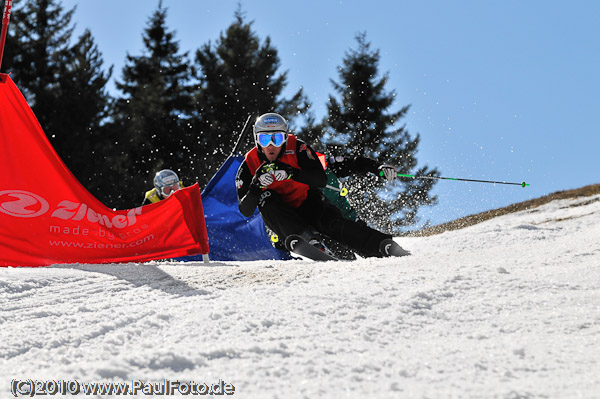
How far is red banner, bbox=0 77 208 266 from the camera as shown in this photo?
523 cm

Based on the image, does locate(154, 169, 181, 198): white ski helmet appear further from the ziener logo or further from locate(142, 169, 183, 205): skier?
the ziener logo

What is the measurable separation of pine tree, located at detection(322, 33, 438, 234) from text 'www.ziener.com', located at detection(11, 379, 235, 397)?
21057 millimetres

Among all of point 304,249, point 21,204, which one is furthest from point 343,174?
point 21,204

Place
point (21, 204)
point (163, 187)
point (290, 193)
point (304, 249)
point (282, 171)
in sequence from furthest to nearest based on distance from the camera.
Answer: point (163, 187) < point (290, 193) < point (282, 171) < point (304, 249) < point (21, 204)

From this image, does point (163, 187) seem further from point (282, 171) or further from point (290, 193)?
point (282, 171)

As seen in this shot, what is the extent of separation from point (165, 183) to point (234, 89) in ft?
58.8

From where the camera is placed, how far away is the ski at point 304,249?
17.5ft

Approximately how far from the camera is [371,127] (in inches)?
955

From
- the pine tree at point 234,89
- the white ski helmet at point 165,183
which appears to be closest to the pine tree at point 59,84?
the pine tree at point 234,89

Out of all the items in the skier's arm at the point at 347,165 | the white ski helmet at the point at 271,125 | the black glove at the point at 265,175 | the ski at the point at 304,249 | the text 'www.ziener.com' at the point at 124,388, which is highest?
the white ski helmet at the point at 271,125

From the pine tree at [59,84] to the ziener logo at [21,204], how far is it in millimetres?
16291

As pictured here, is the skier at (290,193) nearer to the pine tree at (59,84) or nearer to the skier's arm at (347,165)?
the skier's arm at (347,165)

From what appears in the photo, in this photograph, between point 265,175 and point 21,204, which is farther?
point 265,175

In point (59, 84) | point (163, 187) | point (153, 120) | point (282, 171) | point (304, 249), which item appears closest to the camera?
point (304, 249)
